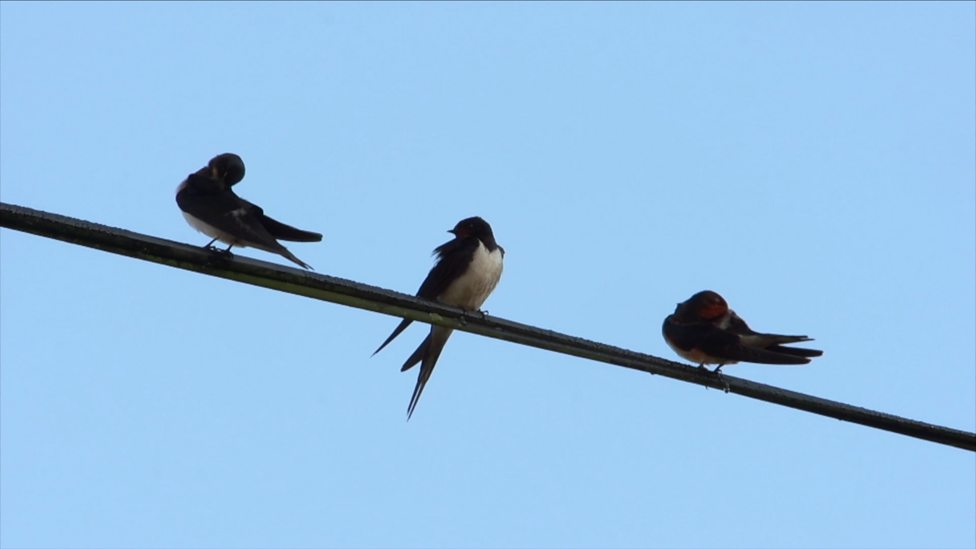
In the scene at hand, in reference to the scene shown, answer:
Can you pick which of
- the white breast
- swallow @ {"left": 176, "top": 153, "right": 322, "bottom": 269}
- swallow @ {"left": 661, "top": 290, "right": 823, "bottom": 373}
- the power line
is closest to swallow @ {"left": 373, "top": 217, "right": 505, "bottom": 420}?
the white breast

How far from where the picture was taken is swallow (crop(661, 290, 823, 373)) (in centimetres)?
587

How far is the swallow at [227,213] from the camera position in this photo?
5.27 m

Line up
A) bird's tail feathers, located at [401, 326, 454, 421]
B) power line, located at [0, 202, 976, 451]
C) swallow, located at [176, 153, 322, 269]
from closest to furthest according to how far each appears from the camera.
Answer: power line, located at [0, 202, 976, 451], swallow, located at [176, 153, 322, 269], bird's tail feathers, located at [401, 326, 454, 421]

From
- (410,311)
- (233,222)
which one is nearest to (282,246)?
(233,222)

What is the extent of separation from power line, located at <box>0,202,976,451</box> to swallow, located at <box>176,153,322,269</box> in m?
0.98

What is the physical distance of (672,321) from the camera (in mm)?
6707

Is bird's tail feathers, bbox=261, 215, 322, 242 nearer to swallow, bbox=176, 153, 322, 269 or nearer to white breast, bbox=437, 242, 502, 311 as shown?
swallow, bbox=176, 153, 322, 269

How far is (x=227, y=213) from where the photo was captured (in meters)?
5.50

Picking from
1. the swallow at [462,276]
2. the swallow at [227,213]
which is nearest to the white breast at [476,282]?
the swallow at [462,276]

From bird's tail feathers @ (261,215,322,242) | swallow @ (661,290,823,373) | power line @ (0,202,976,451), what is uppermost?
swallow @ (661,290,823,373)

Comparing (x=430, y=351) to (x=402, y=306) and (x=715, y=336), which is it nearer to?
(x=715, y=336)

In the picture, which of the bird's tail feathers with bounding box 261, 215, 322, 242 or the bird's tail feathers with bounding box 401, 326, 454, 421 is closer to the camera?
the bird's tail feathers with bounding box 261, 215, 322, 242

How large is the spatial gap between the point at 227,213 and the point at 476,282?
188 cm

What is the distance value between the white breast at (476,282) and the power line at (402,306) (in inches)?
109
